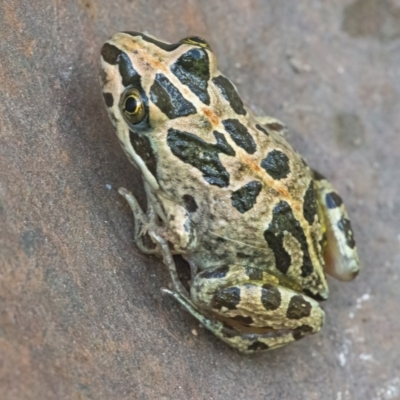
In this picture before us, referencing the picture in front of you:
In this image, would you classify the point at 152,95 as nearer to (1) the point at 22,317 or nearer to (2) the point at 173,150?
(2) the point at 173,150

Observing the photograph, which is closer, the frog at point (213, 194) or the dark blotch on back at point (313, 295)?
the frog at point (213, 194)

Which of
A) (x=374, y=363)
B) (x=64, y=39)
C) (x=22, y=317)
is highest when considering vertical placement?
(x=64, y=39)

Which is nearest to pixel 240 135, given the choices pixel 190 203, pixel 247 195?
pixel 247 195

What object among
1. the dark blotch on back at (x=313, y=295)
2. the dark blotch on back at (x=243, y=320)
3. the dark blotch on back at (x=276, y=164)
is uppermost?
the dark blotch on back at (x=276, y=164)

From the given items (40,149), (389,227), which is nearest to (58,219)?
(40,149)

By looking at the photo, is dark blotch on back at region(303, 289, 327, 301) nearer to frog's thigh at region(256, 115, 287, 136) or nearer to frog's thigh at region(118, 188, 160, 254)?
frog's thigh at region(118, 188, 160, 254)

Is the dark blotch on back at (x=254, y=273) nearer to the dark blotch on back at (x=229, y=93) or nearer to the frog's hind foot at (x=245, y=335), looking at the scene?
the frog's hind foot at (x=245, y=335)

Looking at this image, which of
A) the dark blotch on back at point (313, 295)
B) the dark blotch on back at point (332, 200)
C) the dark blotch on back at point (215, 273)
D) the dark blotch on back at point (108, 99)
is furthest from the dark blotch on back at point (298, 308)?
the dark blotch on back at point (108, 99)
